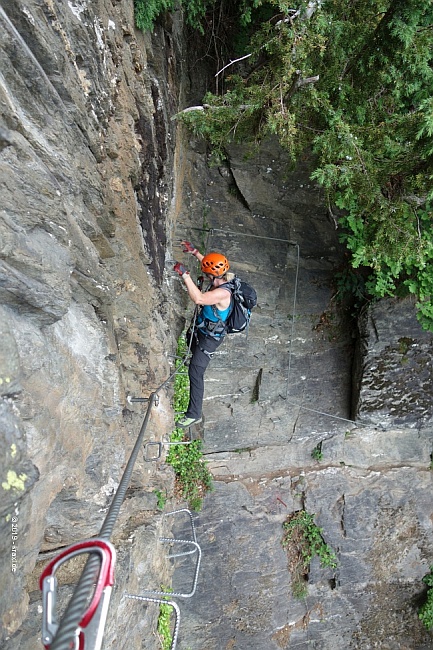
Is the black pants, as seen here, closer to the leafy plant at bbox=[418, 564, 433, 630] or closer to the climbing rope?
the climbing rope

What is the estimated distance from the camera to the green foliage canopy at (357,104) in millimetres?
4016

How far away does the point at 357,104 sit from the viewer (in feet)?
15.1

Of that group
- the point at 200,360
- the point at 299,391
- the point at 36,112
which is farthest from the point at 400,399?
the point at 36,112

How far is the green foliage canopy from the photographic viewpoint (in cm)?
402

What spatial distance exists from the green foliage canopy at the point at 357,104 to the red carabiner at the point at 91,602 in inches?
153

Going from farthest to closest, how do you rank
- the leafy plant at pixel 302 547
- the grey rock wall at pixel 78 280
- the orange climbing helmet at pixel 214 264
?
the leafy plant at pixel 302 547, the orange climbing helmet at pixel 214 264, the grey rock wall at pixel 78 280

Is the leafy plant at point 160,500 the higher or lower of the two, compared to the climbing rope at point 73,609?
lower

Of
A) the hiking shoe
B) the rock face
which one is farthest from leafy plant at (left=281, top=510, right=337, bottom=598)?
the hiking shoe

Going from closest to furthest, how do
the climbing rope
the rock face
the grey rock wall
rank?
the climbing rope < the grey rock wall < the rock face

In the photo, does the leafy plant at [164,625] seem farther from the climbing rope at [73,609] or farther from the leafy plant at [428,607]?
the climbing rope at [73,609]

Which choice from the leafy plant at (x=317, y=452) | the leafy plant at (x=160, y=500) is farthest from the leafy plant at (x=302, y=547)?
the leafy plant at (x=160, y=500)

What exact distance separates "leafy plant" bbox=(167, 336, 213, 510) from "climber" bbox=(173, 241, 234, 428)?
0.71m

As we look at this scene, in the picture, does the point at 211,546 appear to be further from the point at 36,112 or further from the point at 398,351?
the point at 36,112

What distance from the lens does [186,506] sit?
7.14 metres
